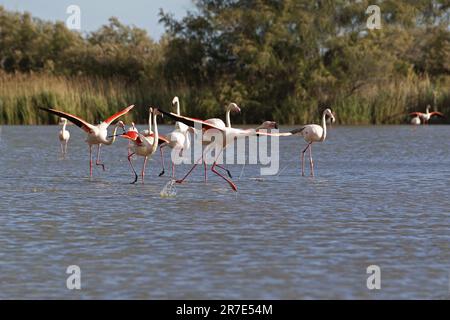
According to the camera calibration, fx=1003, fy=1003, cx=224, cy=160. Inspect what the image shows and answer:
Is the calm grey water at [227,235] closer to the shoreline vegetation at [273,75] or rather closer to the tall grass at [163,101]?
the tall grass at [163,101]

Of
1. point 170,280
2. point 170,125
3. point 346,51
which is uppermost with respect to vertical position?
point 346,51

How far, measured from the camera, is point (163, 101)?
117ft

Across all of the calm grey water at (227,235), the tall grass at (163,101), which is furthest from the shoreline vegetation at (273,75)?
the calm grey water at (227,235)

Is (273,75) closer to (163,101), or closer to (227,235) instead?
(163,101)

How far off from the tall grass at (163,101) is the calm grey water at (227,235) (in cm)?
1752

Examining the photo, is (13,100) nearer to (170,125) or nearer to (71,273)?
(170,125)

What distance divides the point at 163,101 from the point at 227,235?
89.4ft

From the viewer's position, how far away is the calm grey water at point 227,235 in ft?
22.0

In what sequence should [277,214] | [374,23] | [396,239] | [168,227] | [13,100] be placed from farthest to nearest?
[374,23] < [13,100] < [277,214] < [168,227] < [396,239]

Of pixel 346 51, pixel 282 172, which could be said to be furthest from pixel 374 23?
pixel 282 172

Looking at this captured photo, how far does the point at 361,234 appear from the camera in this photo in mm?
8789

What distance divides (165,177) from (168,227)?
579cm

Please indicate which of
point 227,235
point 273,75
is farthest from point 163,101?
point 227,235

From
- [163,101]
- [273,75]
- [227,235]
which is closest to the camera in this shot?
[227,235]
